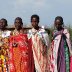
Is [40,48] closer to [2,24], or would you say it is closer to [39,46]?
[39,46]

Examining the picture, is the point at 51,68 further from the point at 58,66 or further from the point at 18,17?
the point at 18,17

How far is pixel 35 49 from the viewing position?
1427 cm

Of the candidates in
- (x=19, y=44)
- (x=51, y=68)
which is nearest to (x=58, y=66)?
(x=51, y=68)

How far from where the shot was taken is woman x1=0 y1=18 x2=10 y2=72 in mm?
14438

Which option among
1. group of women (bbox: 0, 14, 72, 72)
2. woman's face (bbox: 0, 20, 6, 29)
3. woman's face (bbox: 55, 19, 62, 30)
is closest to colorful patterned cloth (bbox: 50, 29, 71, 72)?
group of women (bbox: 0, 14, 72, 72)

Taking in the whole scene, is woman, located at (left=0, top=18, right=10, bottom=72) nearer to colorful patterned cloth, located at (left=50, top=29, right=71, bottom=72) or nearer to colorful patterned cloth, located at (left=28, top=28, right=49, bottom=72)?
colorful patterned cloth, located at (left=28, top=28, right=49, bottom=72)

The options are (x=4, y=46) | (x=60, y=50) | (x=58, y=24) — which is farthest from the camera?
(x=4, y=46)

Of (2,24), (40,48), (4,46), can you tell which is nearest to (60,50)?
(40,48)

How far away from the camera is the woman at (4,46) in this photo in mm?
14438

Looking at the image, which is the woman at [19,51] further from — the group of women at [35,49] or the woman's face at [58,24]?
the woman's face at [58,24]

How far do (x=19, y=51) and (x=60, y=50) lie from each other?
103 centimetres

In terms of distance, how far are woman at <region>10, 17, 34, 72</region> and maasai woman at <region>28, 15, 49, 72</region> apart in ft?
0.43

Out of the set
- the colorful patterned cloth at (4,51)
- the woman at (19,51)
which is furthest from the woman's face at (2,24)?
the woman at (19,51)

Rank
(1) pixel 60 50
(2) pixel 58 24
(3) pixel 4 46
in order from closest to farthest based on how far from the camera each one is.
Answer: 1. (2) pixel 58 24
2. (1) pixel 60 50
3. (3) pixel 4 46
